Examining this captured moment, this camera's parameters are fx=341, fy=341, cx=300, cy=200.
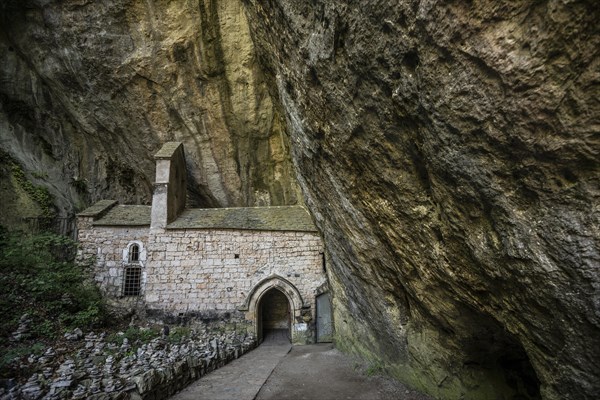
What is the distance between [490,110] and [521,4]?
3.13ft

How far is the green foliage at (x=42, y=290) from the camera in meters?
11.2

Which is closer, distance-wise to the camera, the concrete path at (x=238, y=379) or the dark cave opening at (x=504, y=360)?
the dark cave opening at (x=504, y=360)

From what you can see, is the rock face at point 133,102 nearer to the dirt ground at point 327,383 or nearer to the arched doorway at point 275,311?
the arched doorway at point 275,311

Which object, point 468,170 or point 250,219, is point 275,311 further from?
point 468,170

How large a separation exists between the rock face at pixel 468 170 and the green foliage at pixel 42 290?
10751 millimetres

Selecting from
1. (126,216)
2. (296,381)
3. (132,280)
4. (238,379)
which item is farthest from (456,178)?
(126,216)

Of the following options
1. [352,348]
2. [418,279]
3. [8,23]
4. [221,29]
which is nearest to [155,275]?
[352,348]

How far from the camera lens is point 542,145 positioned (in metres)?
3.25

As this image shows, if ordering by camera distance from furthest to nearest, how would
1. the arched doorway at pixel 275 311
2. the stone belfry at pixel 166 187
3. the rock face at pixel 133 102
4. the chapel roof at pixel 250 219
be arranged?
the arched doorway at pixel 275 311 < the stone belfry at pixel 166 187 < the chapel roof at pixel 250 219 < the rock face at pixel 133 102

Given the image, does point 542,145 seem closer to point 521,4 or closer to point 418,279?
point 521,4

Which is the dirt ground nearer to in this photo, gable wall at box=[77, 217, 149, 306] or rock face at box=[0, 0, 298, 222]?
gable wall at box=[77, 217, 149, 306]

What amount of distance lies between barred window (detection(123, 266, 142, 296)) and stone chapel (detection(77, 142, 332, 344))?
4 centimetres

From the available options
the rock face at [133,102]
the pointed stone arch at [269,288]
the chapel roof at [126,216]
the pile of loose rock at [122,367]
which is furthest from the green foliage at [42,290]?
the pointed stone arch at [269,288]

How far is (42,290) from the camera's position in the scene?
12.5 metres
